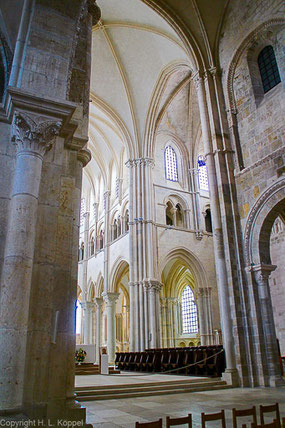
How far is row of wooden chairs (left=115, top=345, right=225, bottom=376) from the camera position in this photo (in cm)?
1197

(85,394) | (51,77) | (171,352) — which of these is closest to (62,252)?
(51,77)

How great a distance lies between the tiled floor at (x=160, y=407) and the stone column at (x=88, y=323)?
22.3 meters

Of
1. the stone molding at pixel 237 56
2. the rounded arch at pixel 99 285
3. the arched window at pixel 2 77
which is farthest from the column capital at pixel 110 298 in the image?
the arched window at pixel 2 77

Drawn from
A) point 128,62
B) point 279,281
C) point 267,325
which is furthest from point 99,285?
point 267,325

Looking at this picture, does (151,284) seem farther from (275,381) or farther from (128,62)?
(128,62)

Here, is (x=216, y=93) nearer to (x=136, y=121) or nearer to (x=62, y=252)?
(x=136, y=121)

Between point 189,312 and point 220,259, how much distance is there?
1809 cm

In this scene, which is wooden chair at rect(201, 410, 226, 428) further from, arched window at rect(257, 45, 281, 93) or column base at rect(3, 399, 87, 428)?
arched window at rect(257, 45, 281, 93)

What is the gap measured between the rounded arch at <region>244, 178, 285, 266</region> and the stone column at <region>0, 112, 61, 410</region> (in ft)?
26.7

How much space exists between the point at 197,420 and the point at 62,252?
3.31m

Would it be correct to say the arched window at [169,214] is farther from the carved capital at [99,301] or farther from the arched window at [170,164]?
the carved capital at [99,301]

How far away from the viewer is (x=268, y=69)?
43.8 ft

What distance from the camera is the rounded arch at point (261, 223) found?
11.4 meters

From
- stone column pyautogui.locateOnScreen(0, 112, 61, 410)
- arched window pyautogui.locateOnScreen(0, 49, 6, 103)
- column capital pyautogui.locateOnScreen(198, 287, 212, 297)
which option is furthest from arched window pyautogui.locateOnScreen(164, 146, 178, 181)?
stone column pyautogui.locateOnScreen(0, 112, 61, 410)
